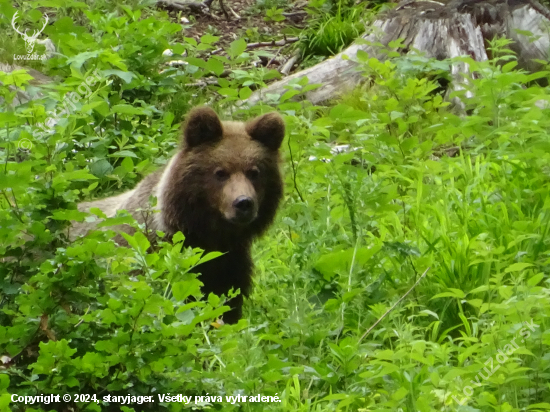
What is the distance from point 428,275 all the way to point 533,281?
2.46ft

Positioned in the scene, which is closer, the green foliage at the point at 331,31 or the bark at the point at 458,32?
the bark at the point at 458,32

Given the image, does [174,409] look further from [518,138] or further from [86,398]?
[518,138]

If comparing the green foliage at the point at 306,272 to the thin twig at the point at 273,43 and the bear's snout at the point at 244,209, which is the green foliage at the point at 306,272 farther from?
the thin twig at the point at 273,43

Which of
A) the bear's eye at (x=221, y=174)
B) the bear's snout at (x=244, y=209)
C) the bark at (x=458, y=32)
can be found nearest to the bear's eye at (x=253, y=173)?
the bear's eye at (x=221, y=174)

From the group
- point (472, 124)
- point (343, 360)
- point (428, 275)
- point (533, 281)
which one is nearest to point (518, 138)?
point (472, 124)

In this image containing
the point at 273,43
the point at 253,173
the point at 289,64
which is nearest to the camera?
the point at 253,173

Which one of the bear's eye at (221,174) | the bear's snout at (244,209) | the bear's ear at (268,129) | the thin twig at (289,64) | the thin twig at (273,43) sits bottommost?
the thin twig at (273,43)

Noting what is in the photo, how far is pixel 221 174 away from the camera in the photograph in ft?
14.6

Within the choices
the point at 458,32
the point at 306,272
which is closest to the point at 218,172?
the point at 306,272

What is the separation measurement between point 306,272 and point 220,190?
0.79 metres

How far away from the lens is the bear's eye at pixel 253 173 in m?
4.50

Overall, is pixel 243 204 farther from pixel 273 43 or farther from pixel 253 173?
pixel 273 43

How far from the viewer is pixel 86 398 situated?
252 cm

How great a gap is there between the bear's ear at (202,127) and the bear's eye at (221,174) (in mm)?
211
